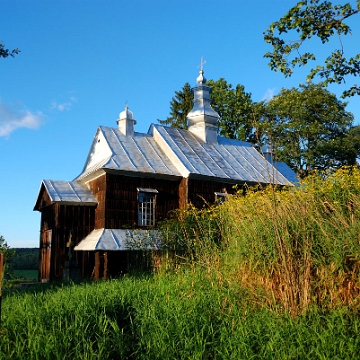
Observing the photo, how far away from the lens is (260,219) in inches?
296

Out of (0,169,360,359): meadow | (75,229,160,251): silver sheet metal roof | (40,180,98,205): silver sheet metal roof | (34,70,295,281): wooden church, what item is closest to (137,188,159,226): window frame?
(34,70,295,281): wooden church

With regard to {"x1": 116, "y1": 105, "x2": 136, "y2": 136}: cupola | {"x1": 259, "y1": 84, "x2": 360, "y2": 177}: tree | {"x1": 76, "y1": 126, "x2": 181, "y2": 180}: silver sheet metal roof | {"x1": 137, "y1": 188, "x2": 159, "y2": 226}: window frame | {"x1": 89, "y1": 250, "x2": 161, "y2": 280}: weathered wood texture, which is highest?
{"x1": 259, "y1": 84, "x2": 360, "y2": 177}: tree

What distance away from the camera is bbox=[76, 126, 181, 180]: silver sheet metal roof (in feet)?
58.1

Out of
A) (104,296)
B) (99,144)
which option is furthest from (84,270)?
(104,296)

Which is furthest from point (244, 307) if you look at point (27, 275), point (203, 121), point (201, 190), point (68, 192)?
point (27, 275)

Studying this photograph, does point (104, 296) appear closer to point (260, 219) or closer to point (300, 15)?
point (260, 219)

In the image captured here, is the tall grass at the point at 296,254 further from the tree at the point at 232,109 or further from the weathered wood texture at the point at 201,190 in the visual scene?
the tree at the point at 232,109

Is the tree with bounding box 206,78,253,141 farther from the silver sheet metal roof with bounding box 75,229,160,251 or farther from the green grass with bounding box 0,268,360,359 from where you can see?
the green grass with bounding box 0,268,360,359

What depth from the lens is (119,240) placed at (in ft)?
53.8

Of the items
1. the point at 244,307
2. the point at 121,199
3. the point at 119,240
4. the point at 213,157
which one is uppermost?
the point at 213,157

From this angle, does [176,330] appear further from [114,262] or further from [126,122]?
[126,122]

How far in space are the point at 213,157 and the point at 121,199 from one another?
16.2ft

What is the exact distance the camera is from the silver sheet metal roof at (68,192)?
57.9 ft

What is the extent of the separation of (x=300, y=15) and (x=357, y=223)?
6.54 m
